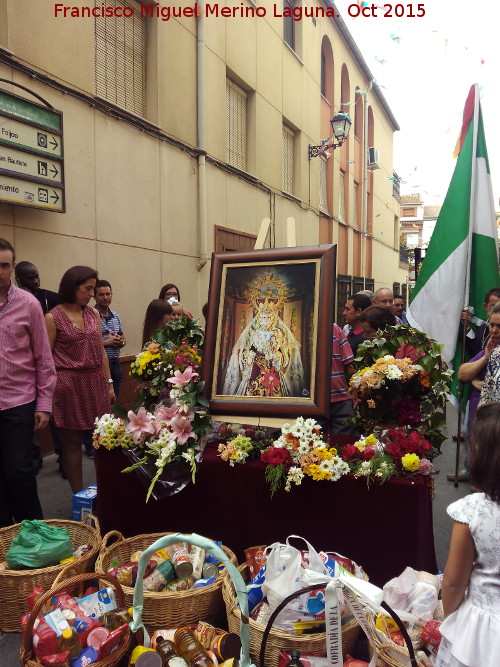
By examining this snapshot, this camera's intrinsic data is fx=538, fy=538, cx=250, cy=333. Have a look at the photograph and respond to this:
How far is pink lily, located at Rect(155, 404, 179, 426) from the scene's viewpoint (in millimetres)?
2901

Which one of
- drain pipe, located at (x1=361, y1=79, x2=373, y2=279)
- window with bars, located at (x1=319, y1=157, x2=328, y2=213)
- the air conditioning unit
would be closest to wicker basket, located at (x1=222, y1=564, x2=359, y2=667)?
window with bars, located at (x1=319, y1=157, x2=328, y2=213)

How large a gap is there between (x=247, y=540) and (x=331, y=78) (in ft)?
46.0

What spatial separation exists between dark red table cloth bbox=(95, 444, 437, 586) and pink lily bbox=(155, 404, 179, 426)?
0.94 feet

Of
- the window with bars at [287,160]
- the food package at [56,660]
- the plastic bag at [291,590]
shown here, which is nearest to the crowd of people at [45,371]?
the food package at [56,660]

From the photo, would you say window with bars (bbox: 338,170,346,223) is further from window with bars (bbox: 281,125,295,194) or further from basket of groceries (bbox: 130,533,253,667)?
basket of groceries (bbox: 130,533,253,667)

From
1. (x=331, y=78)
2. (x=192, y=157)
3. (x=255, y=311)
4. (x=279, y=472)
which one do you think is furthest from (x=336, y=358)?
(x=331, y=78)

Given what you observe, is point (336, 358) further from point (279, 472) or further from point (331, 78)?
point (331, 78)

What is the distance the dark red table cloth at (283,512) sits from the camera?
8.05ft

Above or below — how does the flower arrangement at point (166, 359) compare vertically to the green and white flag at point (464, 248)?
below

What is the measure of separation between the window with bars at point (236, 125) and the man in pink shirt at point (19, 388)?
671cm

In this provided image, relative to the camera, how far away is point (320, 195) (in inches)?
558

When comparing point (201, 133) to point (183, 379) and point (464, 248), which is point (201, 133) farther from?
point (183, 379)

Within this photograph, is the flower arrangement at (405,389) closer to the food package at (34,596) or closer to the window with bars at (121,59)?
the food package at (34,596)

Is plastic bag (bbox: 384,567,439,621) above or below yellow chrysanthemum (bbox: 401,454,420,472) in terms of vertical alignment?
below
